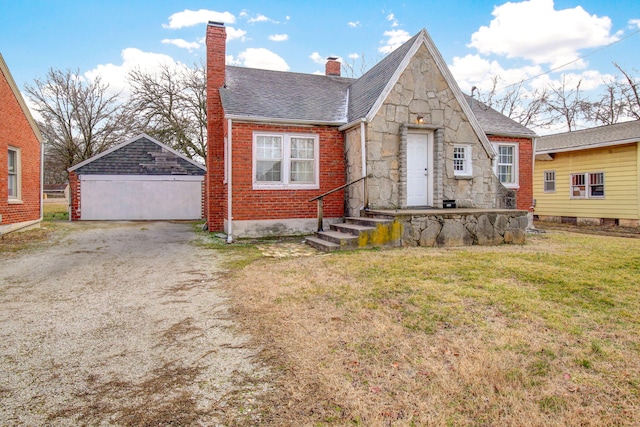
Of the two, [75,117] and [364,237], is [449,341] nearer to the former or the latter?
[364,237]

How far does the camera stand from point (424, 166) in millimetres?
11148

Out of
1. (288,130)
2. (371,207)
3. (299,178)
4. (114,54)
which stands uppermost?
(114,54)

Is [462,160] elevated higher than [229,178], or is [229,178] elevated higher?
[462,160]

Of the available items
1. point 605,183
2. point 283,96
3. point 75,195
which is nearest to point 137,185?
point 75,195

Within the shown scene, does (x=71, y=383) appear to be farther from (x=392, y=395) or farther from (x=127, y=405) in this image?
(x=392, y=395)

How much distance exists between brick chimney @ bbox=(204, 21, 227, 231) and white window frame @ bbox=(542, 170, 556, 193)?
15.8m

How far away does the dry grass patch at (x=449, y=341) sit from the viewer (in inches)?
97.7

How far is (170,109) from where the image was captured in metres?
24.3

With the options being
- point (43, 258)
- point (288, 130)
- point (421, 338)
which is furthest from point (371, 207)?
point (43, 258)

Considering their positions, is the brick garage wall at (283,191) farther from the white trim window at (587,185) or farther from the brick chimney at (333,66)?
the white trim window at (587,185)

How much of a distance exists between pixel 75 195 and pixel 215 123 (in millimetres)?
10839

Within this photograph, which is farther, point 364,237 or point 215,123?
point 215,123

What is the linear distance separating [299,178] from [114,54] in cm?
1345

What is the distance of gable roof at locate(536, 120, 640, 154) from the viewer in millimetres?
15305
